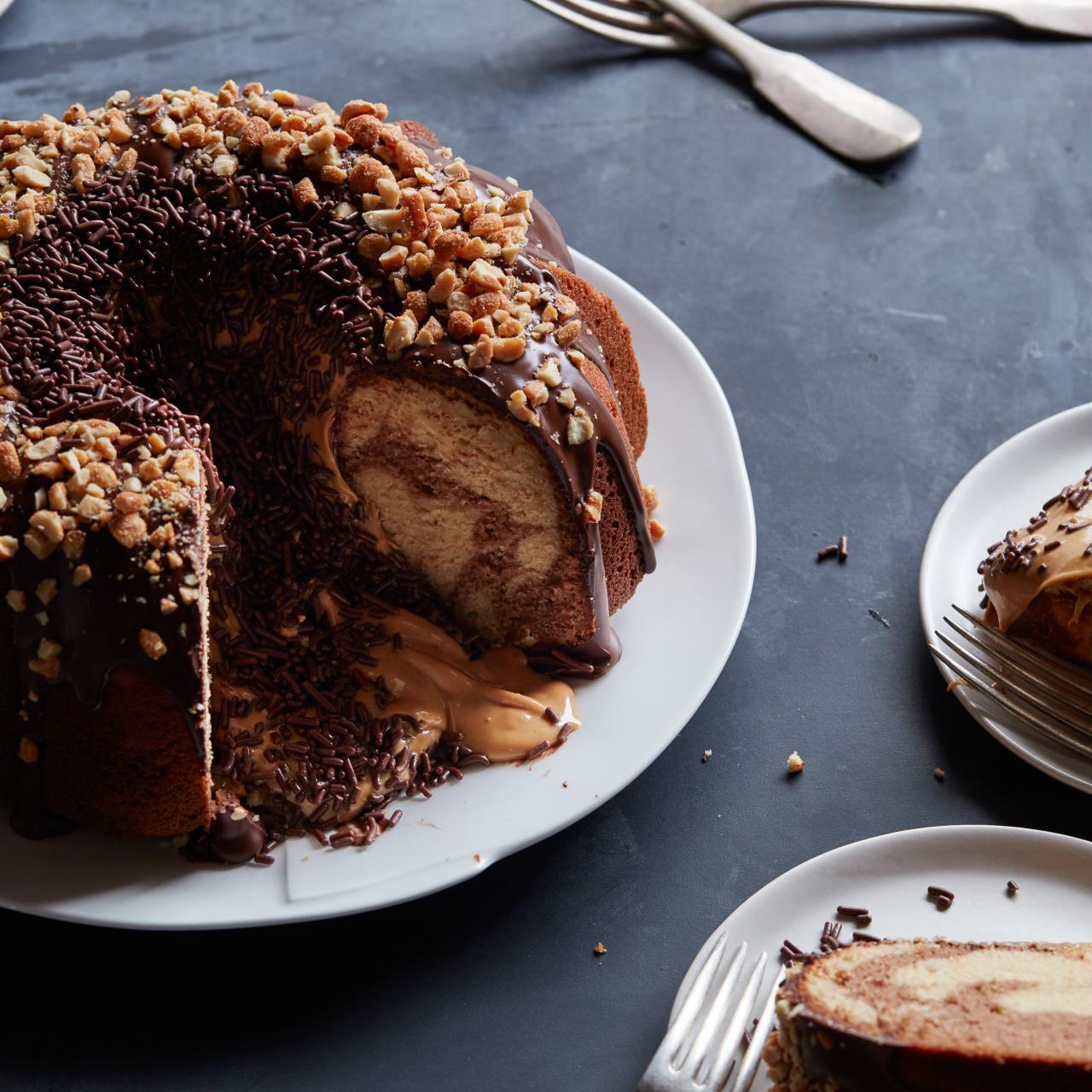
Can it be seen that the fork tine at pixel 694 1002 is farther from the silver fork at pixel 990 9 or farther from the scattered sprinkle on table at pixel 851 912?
the silver fork at pixel 990 9

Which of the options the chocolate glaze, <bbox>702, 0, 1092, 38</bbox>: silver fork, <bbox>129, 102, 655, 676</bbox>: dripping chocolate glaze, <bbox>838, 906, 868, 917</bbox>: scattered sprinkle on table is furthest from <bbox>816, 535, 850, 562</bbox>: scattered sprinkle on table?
<bbox>702, 0, 1092, 38</bbox>: silver fork

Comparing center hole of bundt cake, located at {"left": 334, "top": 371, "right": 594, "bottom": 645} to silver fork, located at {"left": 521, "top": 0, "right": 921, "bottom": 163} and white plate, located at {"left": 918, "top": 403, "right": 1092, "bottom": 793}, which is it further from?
silver fork, located at {"left": 521, "top": 0, "right": 921, "bottom": 163}

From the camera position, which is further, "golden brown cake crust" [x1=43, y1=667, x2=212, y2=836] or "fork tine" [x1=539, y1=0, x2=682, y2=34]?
"fork tine" [x1=539, y1=0, x2=682, y2=34]

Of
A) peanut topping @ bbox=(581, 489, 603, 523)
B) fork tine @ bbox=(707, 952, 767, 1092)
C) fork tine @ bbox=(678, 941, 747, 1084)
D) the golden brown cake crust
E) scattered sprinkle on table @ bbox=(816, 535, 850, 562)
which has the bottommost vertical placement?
fork tine @ bbox=(707, 952, 767, 1092)

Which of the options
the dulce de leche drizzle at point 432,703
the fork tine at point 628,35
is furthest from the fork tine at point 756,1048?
the fork tine at point 628,35

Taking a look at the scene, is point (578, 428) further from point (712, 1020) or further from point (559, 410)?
point (712, 1020)

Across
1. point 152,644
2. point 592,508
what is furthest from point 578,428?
point 152,644

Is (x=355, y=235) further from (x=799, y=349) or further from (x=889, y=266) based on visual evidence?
(x=889, y=266)
